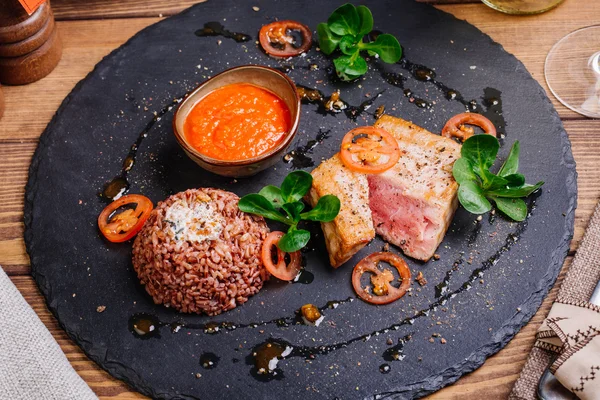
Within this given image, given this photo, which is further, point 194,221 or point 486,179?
point 486,179

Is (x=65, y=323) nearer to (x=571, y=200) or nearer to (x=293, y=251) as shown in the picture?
(x=293, y=251)

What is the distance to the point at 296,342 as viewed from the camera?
4746 mm

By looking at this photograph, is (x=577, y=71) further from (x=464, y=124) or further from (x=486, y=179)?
(x=486, y=179)

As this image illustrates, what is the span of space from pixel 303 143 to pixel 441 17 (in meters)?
1.74

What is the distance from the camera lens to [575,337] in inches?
173

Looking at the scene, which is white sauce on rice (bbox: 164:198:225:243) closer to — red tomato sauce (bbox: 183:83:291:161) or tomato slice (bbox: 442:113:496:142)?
red tomato sauce (bbox: 183:83:291:161)

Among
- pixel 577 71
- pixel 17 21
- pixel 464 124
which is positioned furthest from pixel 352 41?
pixel 17 21

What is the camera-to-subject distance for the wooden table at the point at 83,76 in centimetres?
468

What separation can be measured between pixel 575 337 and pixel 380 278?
131 centimetres

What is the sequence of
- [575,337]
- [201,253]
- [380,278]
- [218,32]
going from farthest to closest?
[218,32], [380,278], [201,253], [575,337]

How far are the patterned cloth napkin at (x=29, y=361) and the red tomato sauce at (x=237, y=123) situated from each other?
5.31 ft

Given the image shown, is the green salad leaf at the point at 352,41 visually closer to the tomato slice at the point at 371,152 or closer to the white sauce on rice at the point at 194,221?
the tomato slice at the point at 371,152

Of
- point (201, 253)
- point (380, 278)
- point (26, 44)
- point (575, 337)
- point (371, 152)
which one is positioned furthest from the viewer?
point (26, 44)

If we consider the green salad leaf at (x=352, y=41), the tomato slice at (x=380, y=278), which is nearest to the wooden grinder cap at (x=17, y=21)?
the green salad leaf at (x=352, y=41)
